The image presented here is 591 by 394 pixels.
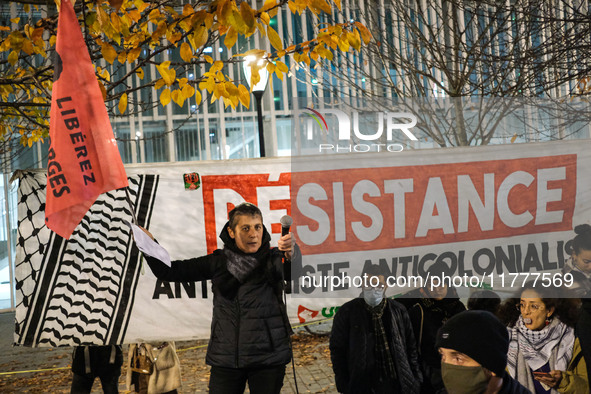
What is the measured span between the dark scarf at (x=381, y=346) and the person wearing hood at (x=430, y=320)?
0.42 metres

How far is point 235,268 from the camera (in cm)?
439

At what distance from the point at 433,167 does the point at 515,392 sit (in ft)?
10.00

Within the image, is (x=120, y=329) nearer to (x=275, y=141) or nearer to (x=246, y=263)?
(x=246, y=263)

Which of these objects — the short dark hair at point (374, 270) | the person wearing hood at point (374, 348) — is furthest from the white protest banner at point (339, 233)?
the person wearing hood at point (374, 348)

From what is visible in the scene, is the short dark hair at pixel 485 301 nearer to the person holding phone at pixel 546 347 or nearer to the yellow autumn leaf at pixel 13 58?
the person holding phone at pixel 546 347

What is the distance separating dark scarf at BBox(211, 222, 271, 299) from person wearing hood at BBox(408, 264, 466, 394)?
4.83 ft

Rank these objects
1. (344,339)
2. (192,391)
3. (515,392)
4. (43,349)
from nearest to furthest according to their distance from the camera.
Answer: (515,392) → (344,339) → (192,391) → (43,349)

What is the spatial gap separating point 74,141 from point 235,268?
141 centimetres

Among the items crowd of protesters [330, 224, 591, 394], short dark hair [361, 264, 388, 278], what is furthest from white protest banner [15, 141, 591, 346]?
crowd of protesters [330, 224, 591, 394]

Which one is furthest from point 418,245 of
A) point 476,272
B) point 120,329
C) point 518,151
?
point 120,329

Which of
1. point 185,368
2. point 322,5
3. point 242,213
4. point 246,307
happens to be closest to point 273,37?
point 322,5

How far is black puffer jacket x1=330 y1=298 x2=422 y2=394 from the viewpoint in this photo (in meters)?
4.74

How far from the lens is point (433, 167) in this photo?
5.55 metres

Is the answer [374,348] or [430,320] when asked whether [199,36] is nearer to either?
[374,348]
